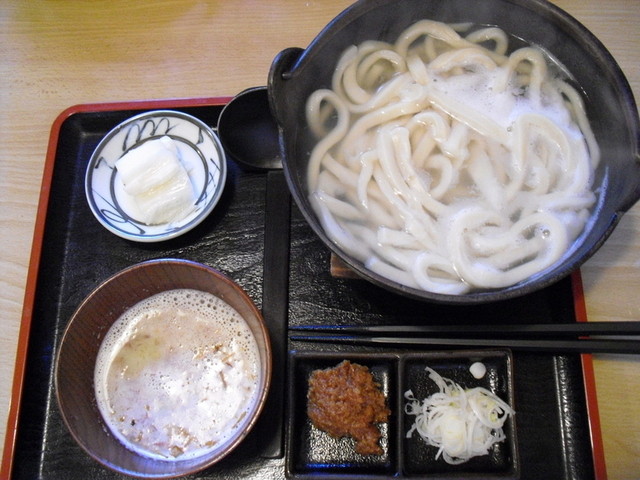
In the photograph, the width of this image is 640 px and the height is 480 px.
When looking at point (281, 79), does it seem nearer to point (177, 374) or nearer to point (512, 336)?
point (177, 374)

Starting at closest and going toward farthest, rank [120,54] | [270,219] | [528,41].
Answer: [528,41] < [270,219] < [120,54]

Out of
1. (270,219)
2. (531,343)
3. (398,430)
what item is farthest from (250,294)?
(531,343)

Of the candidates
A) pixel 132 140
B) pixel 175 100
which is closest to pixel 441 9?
pixel 175 100

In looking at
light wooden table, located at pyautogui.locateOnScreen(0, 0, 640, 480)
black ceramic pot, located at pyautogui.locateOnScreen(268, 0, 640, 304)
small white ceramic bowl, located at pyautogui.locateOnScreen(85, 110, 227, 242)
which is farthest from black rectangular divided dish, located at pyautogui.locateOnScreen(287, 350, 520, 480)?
light wooden table, located at pyautogui.locateOnScreen(0, 0, 640, 480)

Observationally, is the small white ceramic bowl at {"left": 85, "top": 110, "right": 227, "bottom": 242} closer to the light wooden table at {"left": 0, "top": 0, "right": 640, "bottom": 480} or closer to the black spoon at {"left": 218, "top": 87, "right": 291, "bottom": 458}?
the black spoon at {"left": 218, "top": 87, "right": 291, "bottom": 458}

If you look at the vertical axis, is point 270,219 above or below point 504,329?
above
